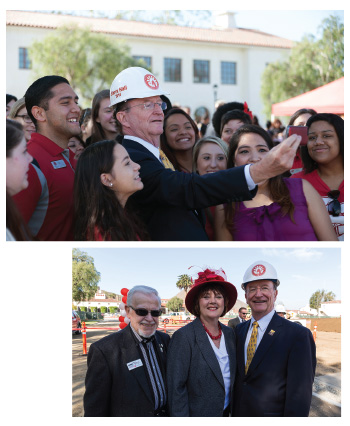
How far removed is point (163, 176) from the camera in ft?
7.79

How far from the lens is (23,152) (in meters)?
2.13

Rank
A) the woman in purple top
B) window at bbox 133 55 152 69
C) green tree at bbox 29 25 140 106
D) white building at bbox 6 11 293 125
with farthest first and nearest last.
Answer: window at bbox 133 55 152 69 → white building at bbox 6 11 293 125 → green tree at bbox 29 25 140 106 → the woman in purple top

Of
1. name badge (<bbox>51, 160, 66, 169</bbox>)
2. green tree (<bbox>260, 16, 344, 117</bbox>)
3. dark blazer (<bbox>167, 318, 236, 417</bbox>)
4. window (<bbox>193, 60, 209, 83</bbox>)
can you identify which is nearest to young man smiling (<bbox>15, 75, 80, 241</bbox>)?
name badge (<bbox>51, 160, 66, 169</bbox>)

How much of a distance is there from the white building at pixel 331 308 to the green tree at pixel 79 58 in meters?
24.9

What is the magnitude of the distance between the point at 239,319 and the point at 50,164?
113cm

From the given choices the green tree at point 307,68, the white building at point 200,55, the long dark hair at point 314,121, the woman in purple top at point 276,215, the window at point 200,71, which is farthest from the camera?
the window at point 200,71

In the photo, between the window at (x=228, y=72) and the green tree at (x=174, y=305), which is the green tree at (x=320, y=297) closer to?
the green tree at (x=174, y=305)

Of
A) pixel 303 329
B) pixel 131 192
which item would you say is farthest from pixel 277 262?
pixel 131 192

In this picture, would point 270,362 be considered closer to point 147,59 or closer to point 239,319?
point 239,319

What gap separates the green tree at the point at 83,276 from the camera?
244cm

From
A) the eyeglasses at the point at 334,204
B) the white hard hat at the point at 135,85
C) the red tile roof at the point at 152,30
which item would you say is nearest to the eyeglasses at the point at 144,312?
the white hard hat at the point at 135,85

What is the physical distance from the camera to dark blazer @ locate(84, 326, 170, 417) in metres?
2.37

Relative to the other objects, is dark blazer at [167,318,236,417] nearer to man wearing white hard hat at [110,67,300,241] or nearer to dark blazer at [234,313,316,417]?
dark blazer at [234,313,316,417]

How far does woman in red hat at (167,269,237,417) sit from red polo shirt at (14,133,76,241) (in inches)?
25.3
